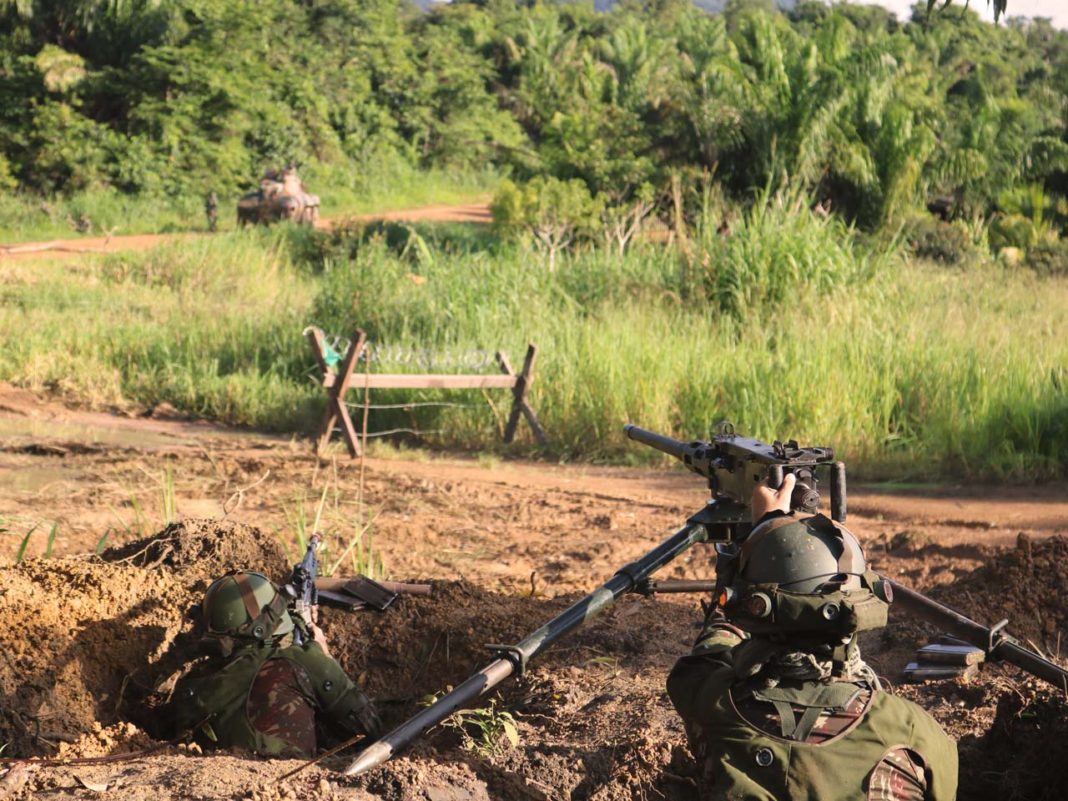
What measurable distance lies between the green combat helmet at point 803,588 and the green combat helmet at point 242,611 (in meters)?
1.65

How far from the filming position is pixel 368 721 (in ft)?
12.5

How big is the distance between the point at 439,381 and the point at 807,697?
6748mm

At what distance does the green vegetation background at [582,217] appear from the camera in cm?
942

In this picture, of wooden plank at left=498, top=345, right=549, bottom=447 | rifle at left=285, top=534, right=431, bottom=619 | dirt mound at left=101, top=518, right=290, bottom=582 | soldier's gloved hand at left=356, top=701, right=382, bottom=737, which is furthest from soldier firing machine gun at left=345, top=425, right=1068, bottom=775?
wooden plank at left=498, top=345, right=549, bottom=447

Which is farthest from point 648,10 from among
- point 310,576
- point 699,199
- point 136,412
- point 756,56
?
point 310,576

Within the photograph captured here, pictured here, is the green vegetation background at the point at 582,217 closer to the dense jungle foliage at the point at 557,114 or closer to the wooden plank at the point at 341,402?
the dense jungle foliage at the point at 557,114

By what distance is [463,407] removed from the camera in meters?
9.80

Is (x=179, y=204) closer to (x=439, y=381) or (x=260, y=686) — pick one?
(x=439, y=381)

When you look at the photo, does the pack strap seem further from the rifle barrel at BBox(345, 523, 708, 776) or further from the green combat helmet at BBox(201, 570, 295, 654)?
the green combat helmet at BBox(201, 570, 295, 654)

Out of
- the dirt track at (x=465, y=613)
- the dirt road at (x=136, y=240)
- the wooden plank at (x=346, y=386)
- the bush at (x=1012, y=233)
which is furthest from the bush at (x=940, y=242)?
the wooden plank at (x=346, y=386)

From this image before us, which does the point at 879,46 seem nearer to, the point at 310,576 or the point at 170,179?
the point at 170,179

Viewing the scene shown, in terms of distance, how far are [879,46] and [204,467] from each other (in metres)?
16.4

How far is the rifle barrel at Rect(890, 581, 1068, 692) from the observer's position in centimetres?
349

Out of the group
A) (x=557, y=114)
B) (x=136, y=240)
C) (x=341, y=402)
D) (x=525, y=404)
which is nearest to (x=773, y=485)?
(x=341, y=402)
